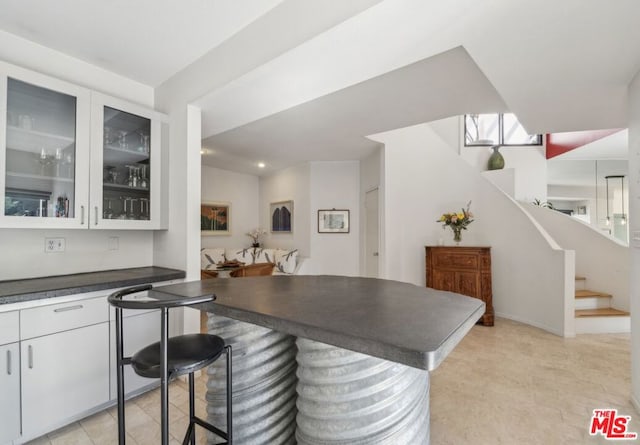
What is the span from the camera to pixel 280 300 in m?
1.25

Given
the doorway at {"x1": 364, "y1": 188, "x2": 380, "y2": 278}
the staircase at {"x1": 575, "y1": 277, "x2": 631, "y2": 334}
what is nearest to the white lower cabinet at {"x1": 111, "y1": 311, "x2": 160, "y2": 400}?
the doorway at {"x1": 364, "y1": 188, "x2": 380, "y2": 278}

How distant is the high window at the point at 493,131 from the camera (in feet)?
18.1

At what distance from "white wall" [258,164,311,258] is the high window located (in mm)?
3073

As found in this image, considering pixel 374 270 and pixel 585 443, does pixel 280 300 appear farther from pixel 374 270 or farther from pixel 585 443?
pixel 374 270

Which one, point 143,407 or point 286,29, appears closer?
point 286,29

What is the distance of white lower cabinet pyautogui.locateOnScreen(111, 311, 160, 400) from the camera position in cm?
202

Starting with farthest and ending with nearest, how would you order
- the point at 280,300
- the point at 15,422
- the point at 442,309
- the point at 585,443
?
1. the point at 585,443
2. the point at 15,422
3. the point at 280,300
4. the point at 442,309

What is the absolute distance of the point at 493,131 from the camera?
5.58 meters

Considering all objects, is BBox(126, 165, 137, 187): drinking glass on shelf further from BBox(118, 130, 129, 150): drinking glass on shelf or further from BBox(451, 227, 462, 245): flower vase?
BBox(451, 227, 462, 245): flower vase

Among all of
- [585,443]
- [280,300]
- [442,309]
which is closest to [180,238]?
[280,300]

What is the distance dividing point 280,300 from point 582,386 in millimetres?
2687

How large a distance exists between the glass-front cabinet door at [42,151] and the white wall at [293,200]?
3.54 metres

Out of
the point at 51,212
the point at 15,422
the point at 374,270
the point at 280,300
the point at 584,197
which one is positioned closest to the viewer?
the point at 280,300
